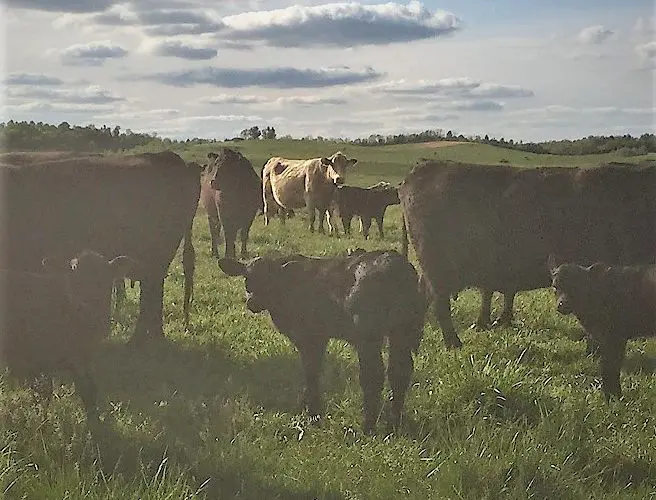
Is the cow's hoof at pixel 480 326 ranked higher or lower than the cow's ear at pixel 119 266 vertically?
lower

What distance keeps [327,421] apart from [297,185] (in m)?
Result: 9.42

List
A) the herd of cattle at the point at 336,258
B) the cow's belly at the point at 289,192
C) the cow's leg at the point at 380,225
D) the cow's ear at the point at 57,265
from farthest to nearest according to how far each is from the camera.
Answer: the cow's belly at the point at 289,192, the cow's leg at the point at 380,225, the cow's ear at the point at 57,265, the herd of cattle at the point at 336,258

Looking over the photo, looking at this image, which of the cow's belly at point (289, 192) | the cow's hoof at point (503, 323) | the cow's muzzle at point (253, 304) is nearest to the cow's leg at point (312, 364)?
the cow's muzzle at point (253, 304)

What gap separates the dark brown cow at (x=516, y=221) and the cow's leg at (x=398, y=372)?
57.8 inches

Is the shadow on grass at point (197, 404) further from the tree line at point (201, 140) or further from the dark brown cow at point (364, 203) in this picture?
the dark brown cow at point (364, 203)

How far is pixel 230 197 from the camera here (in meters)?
7.71

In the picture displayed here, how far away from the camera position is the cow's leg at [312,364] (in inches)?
184

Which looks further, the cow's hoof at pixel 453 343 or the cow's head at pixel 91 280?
the cow's hoof at pixel 453 343

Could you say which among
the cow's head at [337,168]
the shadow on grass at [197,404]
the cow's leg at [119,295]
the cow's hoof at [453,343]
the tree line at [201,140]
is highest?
the tree line at [201,140]

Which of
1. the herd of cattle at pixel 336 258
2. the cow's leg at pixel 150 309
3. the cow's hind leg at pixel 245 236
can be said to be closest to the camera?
the herd of cattle at pixel 336 258

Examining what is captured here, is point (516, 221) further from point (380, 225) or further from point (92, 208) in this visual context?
point (380, 225)

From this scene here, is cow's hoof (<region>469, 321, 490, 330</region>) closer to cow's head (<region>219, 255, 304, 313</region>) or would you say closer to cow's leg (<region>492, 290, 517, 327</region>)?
cow's leg (<region>492, 290, 517, 327</region>)

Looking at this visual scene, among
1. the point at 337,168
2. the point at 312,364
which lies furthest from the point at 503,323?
the point at 337,168

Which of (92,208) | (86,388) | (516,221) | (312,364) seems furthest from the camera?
(516,221)
